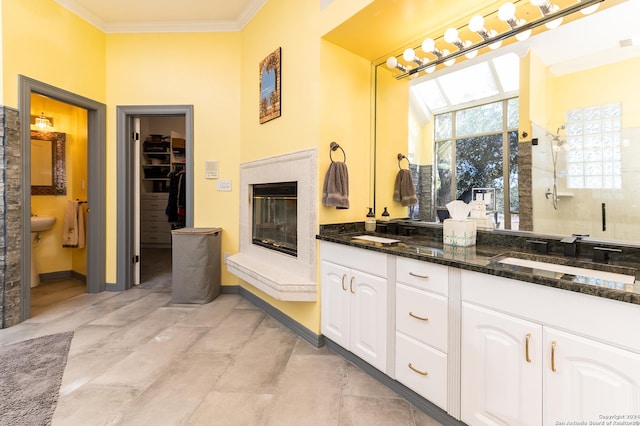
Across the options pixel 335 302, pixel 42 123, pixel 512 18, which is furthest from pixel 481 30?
pixel 42 123

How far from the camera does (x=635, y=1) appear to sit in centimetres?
138

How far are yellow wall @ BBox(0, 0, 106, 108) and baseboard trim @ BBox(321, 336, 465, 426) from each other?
3444mm

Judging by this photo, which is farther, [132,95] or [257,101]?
[132,95]

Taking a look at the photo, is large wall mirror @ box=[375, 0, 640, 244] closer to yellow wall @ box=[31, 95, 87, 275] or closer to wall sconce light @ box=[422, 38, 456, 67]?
wall sconce light @ box=[422, 38, 456, 67]

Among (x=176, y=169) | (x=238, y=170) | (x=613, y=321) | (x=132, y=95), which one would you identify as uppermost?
(x=132, y=95)

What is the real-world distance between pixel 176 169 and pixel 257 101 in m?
3.76

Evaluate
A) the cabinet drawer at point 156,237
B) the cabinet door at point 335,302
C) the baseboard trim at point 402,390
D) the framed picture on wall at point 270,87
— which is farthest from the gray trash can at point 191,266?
the cabinet drawer at point 156,237

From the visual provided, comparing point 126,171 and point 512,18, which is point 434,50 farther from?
point 126,171

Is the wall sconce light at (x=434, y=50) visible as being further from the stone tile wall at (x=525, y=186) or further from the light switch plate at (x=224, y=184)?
the light switch plate at (x=224, y=184)

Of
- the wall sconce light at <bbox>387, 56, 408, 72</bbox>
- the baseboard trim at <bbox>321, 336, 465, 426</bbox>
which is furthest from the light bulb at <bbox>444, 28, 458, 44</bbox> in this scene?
the baseboard trim at <bbox>321, 336, 465, 426</bbox>

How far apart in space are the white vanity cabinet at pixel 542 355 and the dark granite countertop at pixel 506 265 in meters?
0.04

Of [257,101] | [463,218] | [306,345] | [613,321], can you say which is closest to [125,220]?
[257,101]

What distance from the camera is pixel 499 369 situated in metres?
1.19

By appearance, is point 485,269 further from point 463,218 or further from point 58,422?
point 58,422
